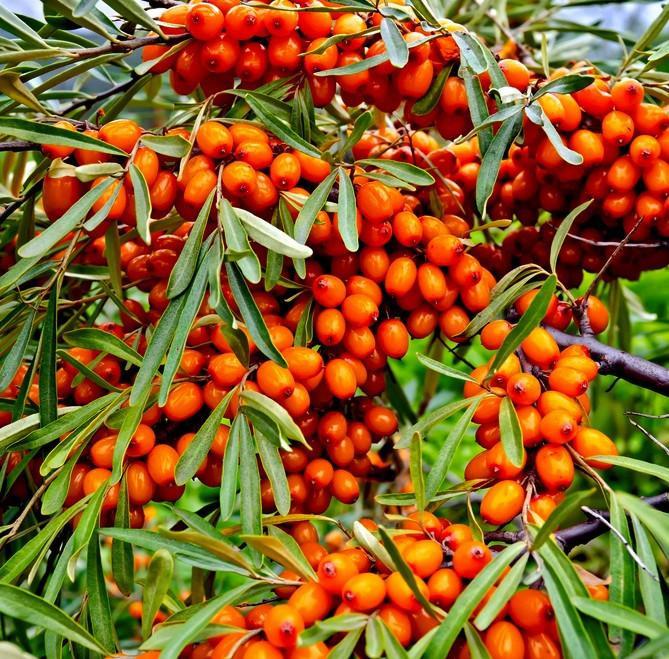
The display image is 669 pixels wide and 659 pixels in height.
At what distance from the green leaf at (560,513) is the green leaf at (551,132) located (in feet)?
1.14

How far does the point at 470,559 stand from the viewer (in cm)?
60

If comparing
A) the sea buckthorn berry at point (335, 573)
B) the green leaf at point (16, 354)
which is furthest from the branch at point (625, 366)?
the green leaf at point (16, 354)

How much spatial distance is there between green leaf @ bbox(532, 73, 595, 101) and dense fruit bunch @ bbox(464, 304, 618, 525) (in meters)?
0.25

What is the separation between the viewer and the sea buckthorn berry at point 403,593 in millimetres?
582

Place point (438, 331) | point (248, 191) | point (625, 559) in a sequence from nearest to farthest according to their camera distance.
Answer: point (625, 559), point (248, 191), point (438, 331)

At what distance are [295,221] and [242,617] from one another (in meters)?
0.39

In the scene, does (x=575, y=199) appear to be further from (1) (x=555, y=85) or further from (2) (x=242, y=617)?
(2) (x=242, y=617)

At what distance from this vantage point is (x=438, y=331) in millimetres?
898

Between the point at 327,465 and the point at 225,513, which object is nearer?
the point at 225,513

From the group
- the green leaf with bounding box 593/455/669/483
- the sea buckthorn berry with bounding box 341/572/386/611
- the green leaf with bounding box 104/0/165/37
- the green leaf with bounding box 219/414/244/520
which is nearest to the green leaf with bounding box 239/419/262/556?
the green leaf with bounding box 219/414/244/520

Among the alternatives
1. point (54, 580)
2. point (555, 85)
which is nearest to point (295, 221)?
point (555, 85)

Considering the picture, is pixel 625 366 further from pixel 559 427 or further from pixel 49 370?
pixel 49 370

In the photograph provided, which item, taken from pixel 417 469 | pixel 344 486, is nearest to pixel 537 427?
pixel 417 469

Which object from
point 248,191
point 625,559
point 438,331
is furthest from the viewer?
point 438,331
